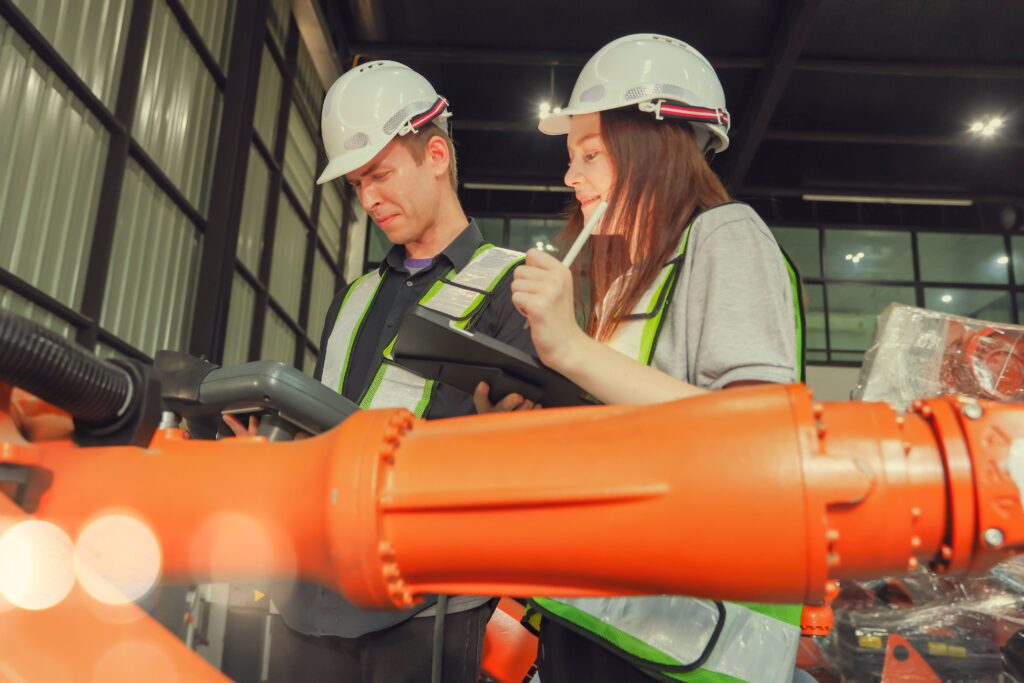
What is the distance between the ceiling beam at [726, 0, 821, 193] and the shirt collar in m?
7.20

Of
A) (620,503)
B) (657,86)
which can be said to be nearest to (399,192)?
(657,86)

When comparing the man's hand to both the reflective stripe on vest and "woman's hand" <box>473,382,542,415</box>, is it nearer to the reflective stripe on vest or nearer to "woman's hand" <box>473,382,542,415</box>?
"woman's hand" <box>473,382,542,415</box>

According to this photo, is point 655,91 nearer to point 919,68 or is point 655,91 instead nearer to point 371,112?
point 371,112

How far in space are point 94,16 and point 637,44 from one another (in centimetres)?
481

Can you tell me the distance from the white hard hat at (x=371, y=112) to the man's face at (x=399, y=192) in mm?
37

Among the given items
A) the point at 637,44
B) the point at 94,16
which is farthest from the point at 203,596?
the point at 637,44

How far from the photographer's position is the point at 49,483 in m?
0.63

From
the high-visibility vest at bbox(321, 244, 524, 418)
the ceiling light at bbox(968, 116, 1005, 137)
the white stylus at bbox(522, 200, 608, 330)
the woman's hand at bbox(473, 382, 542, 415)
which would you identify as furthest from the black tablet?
the ceiling light at bbox(968, 116, 1005, 137)

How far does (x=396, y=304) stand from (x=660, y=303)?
2.72 feet

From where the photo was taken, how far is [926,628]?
346 centimetres

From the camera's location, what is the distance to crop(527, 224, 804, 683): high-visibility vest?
3.54 ft

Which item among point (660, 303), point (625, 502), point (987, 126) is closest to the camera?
point (625, 502)

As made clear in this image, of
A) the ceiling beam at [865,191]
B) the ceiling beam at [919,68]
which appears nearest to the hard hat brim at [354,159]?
the ceiling beam at [919,68]

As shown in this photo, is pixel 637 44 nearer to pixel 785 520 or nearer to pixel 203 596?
pixel 785 520
